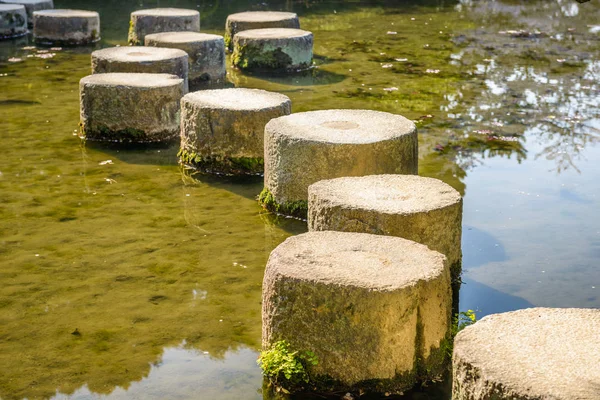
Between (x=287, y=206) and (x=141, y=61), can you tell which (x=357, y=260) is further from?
(x=141, y=61)

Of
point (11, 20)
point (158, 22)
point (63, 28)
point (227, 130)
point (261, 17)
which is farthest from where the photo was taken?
point (11, 20)

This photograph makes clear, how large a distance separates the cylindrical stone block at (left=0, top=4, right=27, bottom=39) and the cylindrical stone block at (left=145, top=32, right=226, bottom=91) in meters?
3.78

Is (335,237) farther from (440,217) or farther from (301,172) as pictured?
(301,172)

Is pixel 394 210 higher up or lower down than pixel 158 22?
lower down

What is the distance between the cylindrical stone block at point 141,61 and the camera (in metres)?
7.96

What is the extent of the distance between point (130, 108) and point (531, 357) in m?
4.82

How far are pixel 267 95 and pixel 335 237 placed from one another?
3027 mm

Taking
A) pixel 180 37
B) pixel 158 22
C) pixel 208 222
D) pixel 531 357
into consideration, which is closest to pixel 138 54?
pixel 180 37

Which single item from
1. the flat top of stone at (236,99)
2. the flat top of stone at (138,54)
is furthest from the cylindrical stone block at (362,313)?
the flat top of stone at (138,54)

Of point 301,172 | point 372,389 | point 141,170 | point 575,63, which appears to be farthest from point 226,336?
point 575,63

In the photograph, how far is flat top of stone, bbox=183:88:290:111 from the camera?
641 centimetres

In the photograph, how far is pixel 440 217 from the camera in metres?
4.37

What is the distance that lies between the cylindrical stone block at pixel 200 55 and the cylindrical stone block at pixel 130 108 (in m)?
2.04

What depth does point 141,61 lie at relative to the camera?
7957 mm
